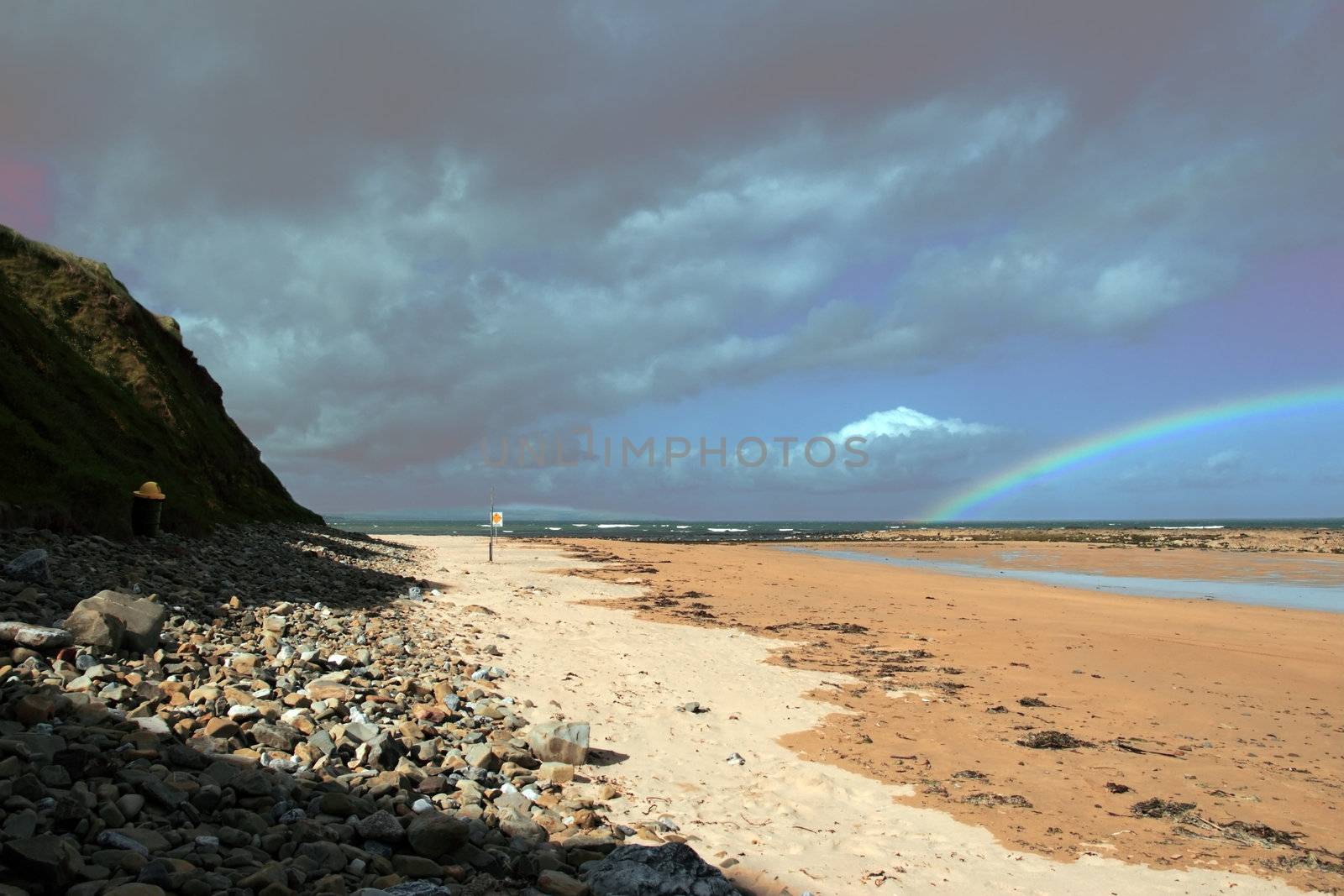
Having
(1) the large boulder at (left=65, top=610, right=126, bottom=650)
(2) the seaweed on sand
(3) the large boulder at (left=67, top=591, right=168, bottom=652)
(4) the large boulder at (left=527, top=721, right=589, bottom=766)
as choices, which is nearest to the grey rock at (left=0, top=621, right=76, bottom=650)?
(1) the large boulder at (left=65, top=610, right=126, bottom=650)

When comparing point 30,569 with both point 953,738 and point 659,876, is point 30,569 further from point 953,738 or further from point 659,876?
point 953,738

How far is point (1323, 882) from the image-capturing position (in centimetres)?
603

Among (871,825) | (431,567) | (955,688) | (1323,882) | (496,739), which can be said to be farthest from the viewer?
(431,567)

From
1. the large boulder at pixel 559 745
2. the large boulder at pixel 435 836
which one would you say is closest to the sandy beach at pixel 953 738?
the large boulder at pixel 559 745

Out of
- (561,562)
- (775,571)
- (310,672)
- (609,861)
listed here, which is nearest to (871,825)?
(609,861)

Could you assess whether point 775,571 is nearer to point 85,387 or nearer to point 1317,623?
point 1317,623

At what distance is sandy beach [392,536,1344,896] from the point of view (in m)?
6.28

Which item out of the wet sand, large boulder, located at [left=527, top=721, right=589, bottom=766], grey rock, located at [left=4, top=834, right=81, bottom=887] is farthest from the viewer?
large boulder, located at [left=527, top=721, right=589, bottom=766]

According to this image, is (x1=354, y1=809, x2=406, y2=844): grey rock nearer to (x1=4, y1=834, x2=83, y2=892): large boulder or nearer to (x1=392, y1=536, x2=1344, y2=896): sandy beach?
(x1=4, y1=834, x2=83, y2=892): large boulder

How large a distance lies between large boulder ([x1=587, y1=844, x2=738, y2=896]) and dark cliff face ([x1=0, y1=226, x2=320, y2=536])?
11.8 m

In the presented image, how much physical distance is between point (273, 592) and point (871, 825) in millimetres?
11827

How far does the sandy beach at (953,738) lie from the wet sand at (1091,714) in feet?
0.16

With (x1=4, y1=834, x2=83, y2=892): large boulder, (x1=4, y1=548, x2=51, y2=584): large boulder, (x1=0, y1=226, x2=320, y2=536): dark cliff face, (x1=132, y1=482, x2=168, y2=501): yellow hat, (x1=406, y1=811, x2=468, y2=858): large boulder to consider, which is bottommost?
(x1=406, y1=811, x2=468, y2=858): large boulder

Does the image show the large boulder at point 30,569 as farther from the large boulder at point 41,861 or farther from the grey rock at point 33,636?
the large boulder at point 41,861
